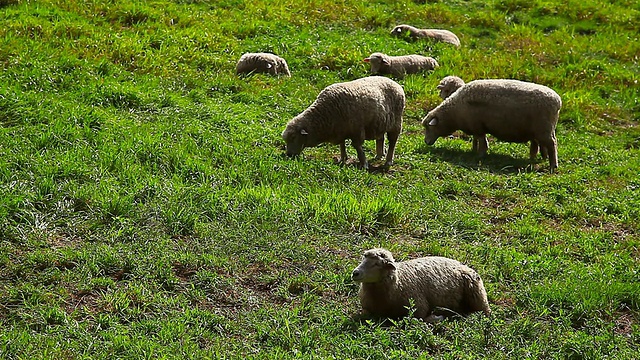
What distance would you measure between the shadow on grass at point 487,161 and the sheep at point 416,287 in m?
4.85

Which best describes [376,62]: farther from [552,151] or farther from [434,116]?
[552,151]

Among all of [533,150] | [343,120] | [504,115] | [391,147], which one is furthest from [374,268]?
[533,150]

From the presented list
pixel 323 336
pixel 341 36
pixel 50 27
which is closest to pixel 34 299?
pixel 323 336

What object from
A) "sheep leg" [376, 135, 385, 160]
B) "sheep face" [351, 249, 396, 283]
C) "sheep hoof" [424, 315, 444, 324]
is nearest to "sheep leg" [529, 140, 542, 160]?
"sheep leg" [376, 135, 385, 160]

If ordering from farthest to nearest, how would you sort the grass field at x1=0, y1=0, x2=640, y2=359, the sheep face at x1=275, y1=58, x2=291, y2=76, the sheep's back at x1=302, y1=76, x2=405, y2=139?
the sheep face at x1=275, y1=58, x2=291, y2=76 → the sheep's back at x1=302, y1=76, x2=405, y2=139 → the grass field at x1=0, y1=0, x2=640, y2=359

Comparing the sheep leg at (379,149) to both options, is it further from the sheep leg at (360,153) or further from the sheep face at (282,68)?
the sheep face at (282,68)

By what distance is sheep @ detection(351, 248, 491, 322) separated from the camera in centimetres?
655

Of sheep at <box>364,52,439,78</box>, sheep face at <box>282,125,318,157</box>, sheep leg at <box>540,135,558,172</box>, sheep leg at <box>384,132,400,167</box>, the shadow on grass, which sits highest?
sheep face at <box>282,125,318,157</box>

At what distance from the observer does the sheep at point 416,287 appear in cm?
655

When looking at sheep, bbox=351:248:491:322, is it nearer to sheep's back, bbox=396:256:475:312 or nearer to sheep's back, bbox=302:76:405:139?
sheep's back, bbox=396:256:475:312

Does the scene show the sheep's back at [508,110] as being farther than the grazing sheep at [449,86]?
No

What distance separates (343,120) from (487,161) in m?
2.49

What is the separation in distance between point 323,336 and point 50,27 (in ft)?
31.4

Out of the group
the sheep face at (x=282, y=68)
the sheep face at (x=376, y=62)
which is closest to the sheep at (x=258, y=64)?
the sheep face at (x=282, y=68)
